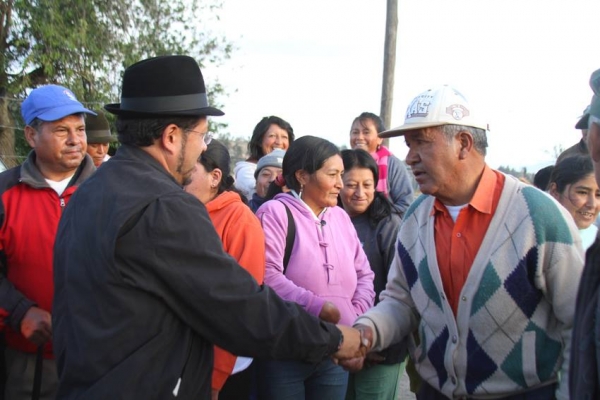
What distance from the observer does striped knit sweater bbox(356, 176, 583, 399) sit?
2.59m

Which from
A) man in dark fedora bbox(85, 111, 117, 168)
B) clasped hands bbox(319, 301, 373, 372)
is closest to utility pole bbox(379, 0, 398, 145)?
man in dark fedora bbox(85, 111, 117, 168)

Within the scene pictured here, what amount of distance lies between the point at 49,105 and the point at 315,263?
76.9 inches

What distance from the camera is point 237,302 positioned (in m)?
2.45

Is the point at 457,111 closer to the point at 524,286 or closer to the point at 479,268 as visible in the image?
the point at 479,268

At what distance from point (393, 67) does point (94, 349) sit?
9.77 metres

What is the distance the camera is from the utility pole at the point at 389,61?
11297mm

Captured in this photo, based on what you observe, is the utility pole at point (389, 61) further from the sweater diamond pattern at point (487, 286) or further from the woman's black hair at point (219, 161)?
the sweater diamond pattern at point (487, 286)

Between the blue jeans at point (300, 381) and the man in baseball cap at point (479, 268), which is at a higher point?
the man in baseball cap at point (479, 268)

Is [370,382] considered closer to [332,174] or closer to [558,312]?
[332,174]

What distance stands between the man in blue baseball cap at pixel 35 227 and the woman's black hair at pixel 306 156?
137 centimetres

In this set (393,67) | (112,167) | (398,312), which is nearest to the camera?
(112,167)

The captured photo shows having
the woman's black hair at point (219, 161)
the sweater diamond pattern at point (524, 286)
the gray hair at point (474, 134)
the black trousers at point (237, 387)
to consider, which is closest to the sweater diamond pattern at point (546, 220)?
the sweater diamond pattern at point (524, 286)

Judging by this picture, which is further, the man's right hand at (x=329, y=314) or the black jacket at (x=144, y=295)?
the man's right hand at (x=329, y=314)

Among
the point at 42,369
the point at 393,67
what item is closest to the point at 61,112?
the point at 42,369
